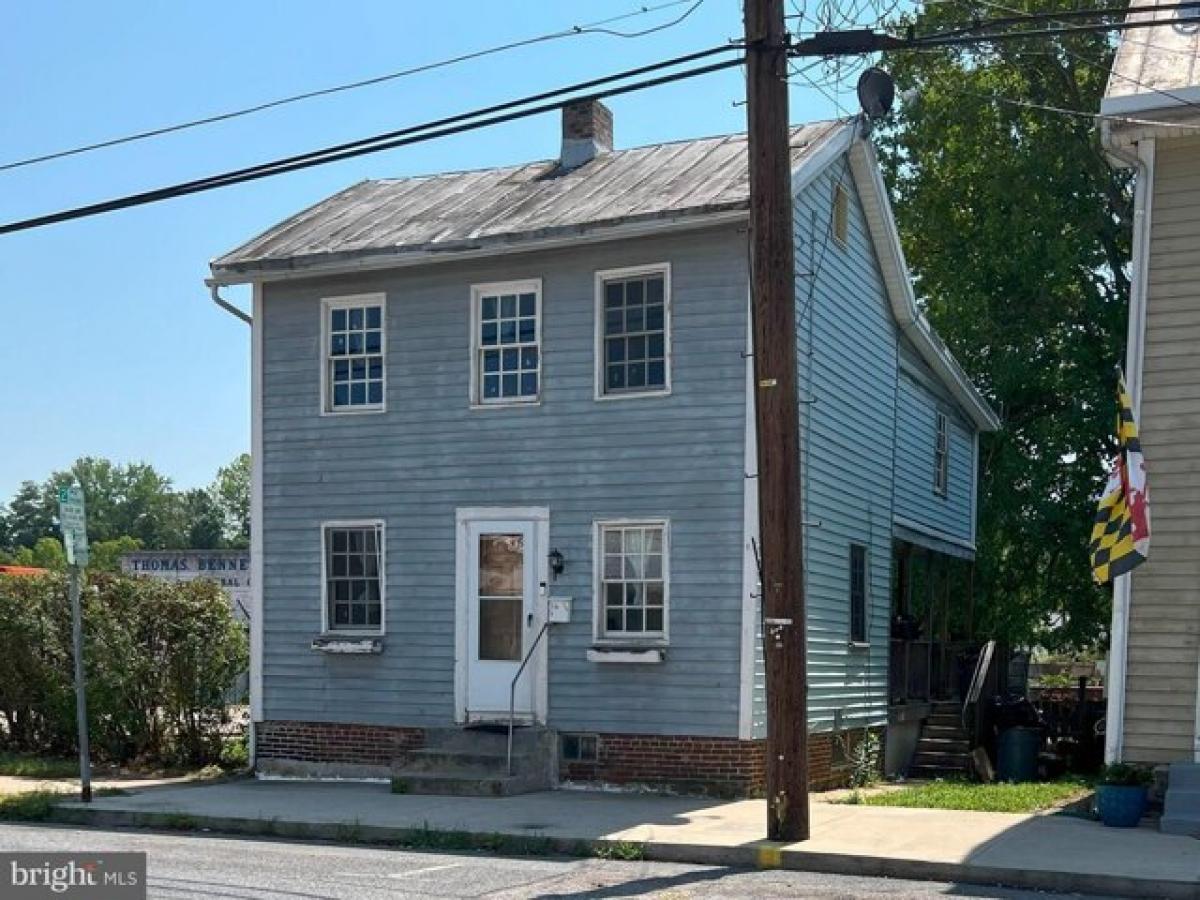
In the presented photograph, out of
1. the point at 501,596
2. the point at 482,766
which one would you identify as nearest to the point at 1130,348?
the point at 501,596

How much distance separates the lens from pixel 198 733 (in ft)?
60.2

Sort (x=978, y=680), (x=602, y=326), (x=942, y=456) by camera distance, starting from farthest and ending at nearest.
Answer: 1. (x=942, y=456)
2. (x=978, y=680)
3. (x=602, y=326)

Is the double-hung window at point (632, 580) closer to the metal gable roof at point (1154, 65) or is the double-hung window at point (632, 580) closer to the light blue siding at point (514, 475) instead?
the light blue siding at point (514, 475)

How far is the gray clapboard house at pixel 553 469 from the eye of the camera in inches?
612

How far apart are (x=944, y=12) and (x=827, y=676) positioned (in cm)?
1455

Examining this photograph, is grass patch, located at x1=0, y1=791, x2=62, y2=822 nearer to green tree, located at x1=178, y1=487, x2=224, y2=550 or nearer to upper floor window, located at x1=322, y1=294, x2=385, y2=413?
upper floor window, located at x1=322, y1=294, x2=385, y2=413

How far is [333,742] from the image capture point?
17.3 m

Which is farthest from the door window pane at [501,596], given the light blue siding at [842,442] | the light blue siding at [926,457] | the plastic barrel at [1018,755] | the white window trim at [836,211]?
the plastic barrel at [1018,755]

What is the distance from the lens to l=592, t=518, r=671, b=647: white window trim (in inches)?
616

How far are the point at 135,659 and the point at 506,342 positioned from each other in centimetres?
587

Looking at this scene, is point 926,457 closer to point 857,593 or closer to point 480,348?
point 857,593

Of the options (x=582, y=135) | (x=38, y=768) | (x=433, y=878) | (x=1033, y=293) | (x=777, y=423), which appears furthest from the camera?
(x=1033, y=293)

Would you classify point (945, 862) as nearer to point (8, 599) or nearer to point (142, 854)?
point (142, 854)

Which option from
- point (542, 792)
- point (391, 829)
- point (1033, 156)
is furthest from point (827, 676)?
→ point (1033, 156)
